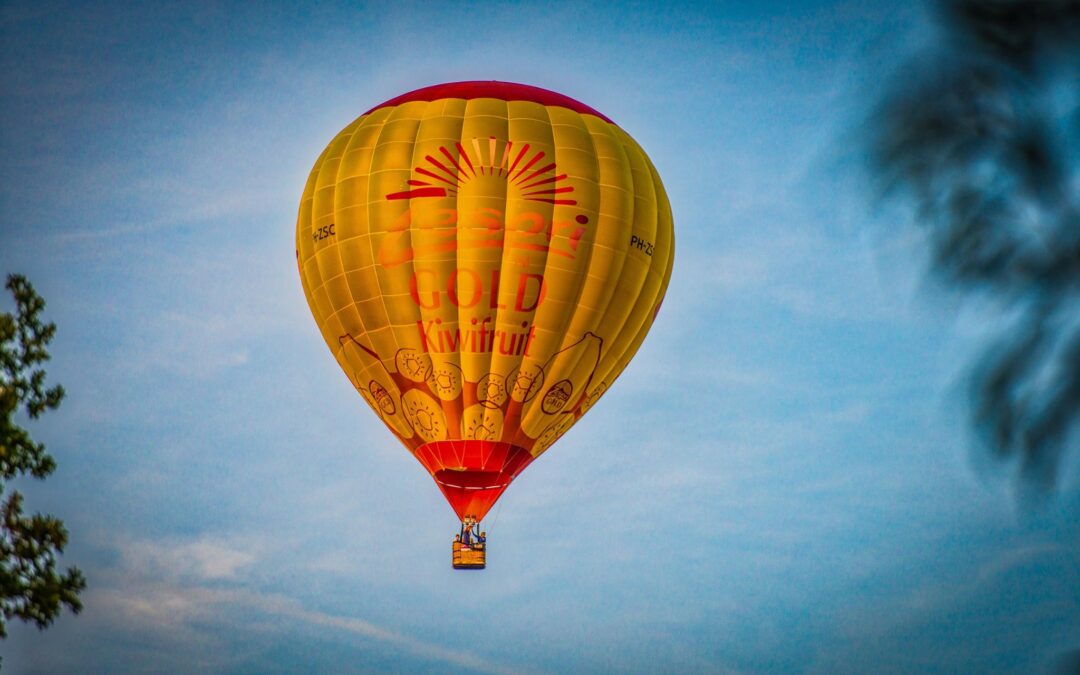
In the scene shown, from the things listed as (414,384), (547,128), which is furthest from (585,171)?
(414,384)

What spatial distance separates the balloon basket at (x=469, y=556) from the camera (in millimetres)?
35094

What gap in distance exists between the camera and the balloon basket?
3509 cm

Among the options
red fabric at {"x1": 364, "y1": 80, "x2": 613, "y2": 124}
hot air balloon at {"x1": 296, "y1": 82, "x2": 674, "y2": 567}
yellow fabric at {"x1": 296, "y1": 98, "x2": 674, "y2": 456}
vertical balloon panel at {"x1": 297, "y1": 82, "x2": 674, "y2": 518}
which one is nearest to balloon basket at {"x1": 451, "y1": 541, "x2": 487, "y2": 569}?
hot air balloon at {"x1": 296, "y1": 82, "x2": 674, "y2": 567}

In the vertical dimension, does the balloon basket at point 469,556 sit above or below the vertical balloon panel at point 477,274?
below

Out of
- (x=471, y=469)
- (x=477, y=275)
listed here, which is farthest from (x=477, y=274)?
(x=471, y=469)

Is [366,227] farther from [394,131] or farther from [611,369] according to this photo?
[611,369]

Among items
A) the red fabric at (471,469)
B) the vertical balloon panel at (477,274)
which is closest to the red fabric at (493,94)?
the vertical balloon panel at (477,274)

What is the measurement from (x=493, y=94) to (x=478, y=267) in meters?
5.49

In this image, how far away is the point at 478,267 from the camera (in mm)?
34281

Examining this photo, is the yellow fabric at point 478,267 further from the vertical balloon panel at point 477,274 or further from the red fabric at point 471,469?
the red fabric at point 471,469

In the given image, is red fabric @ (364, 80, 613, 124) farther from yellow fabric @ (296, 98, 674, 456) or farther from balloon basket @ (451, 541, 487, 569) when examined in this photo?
balloon basket @ (451, 541, 487, 569)

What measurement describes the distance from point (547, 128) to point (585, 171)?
175cm

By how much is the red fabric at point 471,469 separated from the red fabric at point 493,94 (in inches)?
386

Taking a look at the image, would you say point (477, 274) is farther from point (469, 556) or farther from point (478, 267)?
point (469, 556)
